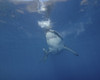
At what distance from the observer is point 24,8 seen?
1545 cm

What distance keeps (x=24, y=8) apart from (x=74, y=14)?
23.8 feet

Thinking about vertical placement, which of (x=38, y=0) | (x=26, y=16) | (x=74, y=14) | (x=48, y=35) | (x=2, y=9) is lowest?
(x=48, y=35)

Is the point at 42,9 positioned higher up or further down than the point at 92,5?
further down

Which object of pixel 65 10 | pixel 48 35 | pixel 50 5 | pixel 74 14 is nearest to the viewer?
pixel 48 35

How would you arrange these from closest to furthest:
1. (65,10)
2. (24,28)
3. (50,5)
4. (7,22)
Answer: (50,5) → (65,10) → (7,22) → (24,28)

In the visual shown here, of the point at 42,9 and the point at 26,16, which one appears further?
the point at 26,16

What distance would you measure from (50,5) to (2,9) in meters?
5.80

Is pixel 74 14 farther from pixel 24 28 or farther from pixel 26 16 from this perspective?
pixel 24 28

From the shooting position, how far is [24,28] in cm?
2269

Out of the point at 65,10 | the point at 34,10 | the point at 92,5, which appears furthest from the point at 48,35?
the point at 92,5

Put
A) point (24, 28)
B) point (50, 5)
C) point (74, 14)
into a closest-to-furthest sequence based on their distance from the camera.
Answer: point (50, 5)
point (74, 14)
point (24, 28)

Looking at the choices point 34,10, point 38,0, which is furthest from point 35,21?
point 38,0

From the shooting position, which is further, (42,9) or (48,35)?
(42,9)

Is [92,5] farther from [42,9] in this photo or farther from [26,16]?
[26,16]
